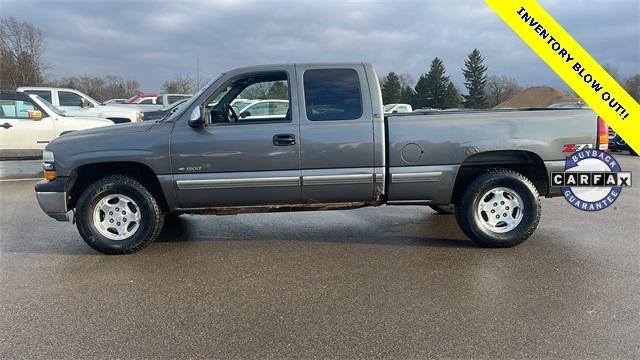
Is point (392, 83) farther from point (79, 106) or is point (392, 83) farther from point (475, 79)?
point (79, 106)

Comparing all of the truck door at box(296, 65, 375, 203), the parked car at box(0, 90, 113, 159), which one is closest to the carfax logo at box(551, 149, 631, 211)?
the truck door at box(296, 65, 375, 203)

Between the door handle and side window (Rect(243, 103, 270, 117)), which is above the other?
side window (Rect(243, 103, 270, 117))

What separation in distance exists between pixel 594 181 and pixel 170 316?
173 inches

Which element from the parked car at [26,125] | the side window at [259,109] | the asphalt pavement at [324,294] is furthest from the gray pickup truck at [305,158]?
the parked car at [26,125]

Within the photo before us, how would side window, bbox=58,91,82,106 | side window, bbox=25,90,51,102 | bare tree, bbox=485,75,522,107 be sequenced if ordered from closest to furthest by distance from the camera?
side window, bbox=25,90,51,102, side window, bbox=58,91,82,106, bare tree, bbox=485,75,522,107

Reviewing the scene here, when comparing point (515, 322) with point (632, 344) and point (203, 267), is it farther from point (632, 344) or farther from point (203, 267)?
point (203, 267)

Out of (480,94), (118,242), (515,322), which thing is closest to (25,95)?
(118,242)

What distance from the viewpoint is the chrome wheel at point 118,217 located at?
4.77 metres

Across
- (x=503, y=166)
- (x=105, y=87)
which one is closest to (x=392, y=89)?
(x=105, y=87)

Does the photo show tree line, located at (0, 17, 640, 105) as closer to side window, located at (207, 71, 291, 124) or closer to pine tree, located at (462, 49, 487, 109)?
pine tree, located at (462, 49, 487, 109)

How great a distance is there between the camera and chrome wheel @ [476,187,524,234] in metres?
4.90

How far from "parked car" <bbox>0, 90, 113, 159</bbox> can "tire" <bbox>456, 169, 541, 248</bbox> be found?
31.1 ft

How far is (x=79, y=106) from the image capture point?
14125mm

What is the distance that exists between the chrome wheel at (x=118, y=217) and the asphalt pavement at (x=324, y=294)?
273 mm
